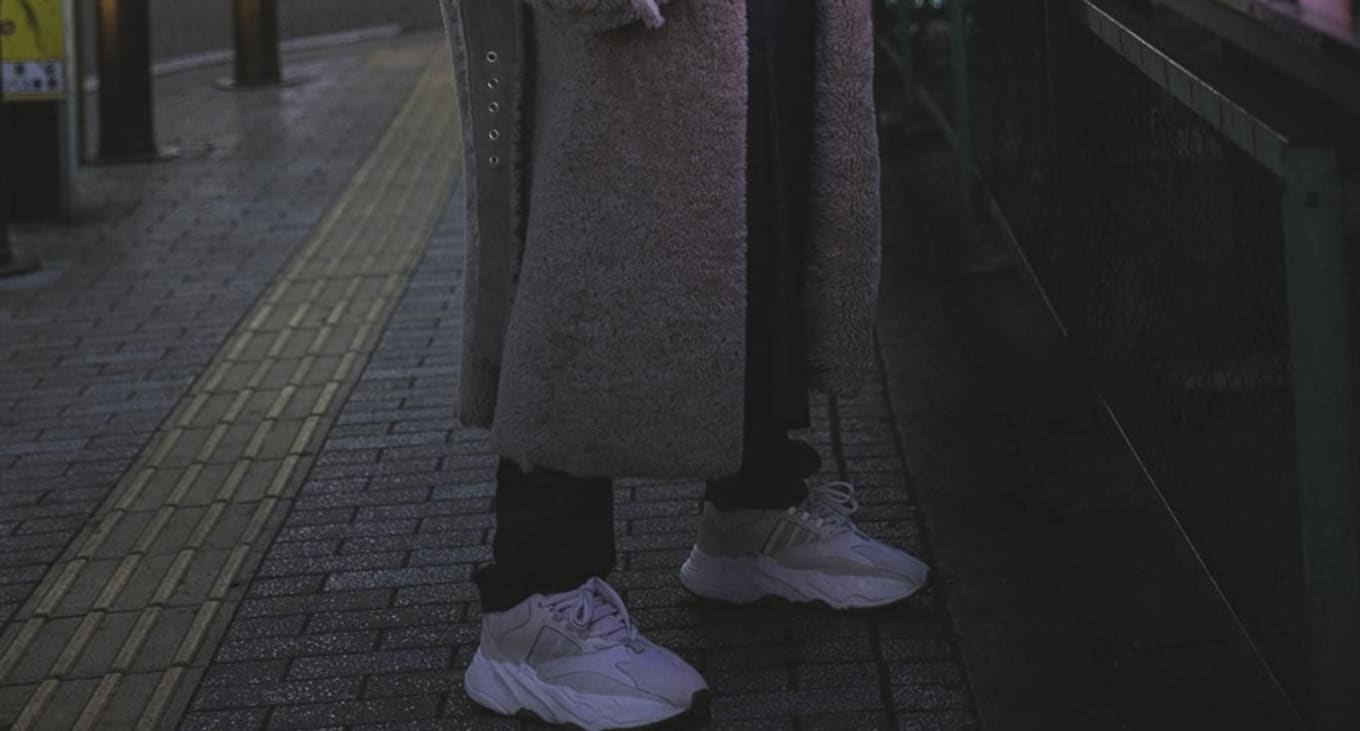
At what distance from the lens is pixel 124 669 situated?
12.5 feet

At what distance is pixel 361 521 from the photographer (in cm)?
456

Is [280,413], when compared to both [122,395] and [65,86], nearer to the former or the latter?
[122,395]

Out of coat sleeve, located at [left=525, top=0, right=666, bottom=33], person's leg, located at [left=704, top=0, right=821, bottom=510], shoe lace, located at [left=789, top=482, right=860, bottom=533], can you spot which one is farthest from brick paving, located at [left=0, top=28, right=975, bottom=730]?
coat sleeve, located at [left=525, top=0, right=666, bottom=33]

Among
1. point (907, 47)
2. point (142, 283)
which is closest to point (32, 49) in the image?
point (142, 283)

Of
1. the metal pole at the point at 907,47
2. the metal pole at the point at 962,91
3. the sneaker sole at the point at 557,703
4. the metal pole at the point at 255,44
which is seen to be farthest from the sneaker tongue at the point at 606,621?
the metal pole at the point at 255,44

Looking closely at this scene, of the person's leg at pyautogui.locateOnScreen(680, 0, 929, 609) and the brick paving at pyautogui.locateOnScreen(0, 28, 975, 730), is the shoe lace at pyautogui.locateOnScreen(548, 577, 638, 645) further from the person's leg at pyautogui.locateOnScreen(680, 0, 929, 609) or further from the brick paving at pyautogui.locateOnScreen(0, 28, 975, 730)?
the person's leg at pyautogui.locateOnScreen(680, 0, 929, 609)

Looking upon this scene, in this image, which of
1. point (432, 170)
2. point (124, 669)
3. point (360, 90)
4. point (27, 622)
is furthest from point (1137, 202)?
point (360, 90)

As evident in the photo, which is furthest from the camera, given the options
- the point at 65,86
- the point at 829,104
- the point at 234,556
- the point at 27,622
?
the point at 65,86

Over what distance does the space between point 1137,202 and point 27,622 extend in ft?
7.09

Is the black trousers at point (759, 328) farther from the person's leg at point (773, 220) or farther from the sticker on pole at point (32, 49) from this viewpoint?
the sticker on pole at point (32, 49)

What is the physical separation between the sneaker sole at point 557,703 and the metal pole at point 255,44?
9014 millimetres

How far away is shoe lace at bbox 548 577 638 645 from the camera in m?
3.36

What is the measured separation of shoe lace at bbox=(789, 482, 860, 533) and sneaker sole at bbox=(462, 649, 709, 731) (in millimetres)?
499

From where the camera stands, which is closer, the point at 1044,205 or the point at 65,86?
the point at 1044,205
